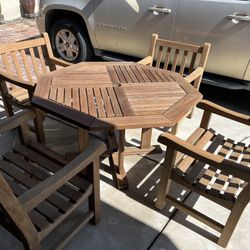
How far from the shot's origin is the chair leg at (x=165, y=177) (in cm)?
174

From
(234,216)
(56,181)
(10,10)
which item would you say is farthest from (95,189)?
(10,10)

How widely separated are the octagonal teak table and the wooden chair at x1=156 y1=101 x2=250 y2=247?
195 mm

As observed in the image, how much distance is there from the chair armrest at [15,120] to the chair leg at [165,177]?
93 centimetres

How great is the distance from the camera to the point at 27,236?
129cm

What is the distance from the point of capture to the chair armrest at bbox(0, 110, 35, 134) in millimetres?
1686

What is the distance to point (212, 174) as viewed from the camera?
1.83 meters

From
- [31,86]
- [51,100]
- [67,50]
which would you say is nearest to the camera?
[51,100]

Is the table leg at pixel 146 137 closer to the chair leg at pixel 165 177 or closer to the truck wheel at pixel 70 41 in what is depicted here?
the chair leg at pixel 165 177

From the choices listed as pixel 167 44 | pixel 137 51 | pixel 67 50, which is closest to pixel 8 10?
pixel 67 50

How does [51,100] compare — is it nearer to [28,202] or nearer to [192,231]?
[28,202]

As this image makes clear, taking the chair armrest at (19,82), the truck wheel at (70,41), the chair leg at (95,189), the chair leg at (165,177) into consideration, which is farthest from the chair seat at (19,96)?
the truck wheel at (70,41)

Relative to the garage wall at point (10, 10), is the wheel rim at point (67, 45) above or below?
above

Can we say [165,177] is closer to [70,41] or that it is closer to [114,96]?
[114,96]

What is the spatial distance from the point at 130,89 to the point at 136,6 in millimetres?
1724
